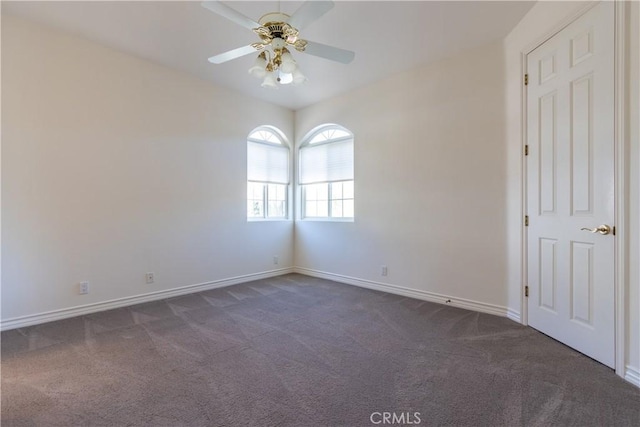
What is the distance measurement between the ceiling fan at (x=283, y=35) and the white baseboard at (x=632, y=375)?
2874 millimetres

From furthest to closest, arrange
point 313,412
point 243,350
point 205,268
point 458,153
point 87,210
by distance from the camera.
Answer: point 205,268
point 458,153
point 87,210
point 243,350
point 313,412

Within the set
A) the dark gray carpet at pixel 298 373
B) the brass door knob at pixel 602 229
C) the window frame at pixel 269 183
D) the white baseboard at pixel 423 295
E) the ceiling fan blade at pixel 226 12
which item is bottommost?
the dark gray carpet at pixel 298 373

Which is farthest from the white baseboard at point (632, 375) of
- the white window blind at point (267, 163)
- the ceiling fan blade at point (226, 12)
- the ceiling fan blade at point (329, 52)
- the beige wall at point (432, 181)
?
the white window blind at point (267, 163)

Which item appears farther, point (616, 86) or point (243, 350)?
point (243, 350)

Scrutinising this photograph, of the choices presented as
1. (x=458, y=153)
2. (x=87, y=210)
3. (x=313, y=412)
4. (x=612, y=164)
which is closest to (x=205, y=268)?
(x=87, y=210)

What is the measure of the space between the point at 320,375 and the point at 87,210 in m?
2.94

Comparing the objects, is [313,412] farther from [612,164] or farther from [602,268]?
[612,164]

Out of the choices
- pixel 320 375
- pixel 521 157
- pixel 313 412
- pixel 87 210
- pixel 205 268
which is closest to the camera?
pixel 313 412

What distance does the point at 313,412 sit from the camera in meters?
1.60

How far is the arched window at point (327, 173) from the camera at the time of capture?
458 centimetres

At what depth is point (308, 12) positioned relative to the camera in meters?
1.88

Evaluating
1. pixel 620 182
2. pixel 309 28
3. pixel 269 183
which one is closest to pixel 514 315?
pixel 620 182

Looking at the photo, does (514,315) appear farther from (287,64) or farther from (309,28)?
(309,28)

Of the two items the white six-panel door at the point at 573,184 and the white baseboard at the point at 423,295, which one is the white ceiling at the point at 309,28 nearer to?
the white six-panel door at the point at 573,184
